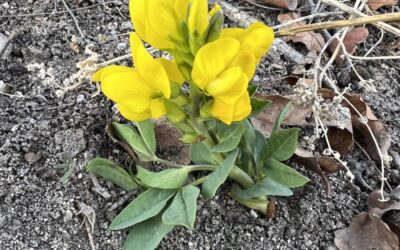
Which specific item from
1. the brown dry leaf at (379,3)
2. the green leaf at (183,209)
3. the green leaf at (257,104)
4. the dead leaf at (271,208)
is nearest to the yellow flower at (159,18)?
the green leaf at (257,104)

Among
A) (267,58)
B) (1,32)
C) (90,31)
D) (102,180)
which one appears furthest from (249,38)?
(1,32)

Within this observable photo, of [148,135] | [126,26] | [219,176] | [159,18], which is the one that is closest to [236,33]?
[159,18]

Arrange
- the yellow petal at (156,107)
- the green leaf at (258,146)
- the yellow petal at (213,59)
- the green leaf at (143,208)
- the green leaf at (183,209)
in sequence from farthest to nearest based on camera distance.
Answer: the green leaf at (258,146)
the green leaf at (143,208)
the green leaf at (183,209)
the yellow petal at (156,107)
the yellow petal at (213,59)

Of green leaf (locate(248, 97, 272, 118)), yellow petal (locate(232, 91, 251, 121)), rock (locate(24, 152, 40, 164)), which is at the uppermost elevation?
yellow petal (locate(232, 91, 251, 121))

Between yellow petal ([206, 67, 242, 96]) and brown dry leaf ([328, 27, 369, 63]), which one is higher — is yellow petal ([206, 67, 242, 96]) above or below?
above

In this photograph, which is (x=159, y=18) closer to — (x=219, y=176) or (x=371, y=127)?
(x=219, y=176)

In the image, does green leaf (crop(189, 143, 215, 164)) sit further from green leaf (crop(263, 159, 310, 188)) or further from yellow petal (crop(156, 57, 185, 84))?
yellow petal (crop(156, 57, 185, 84))

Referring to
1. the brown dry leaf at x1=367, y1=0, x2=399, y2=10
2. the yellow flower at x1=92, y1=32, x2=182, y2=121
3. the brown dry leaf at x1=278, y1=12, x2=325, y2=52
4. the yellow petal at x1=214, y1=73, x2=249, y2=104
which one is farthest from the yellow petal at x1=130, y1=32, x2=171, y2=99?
the brown dry leaf at x1=367, y1=0, x2=399, y2=10

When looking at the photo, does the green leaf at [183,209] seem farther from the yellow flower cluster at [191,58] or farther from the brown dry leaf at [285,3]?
the brown dry leaf at [285,3]
